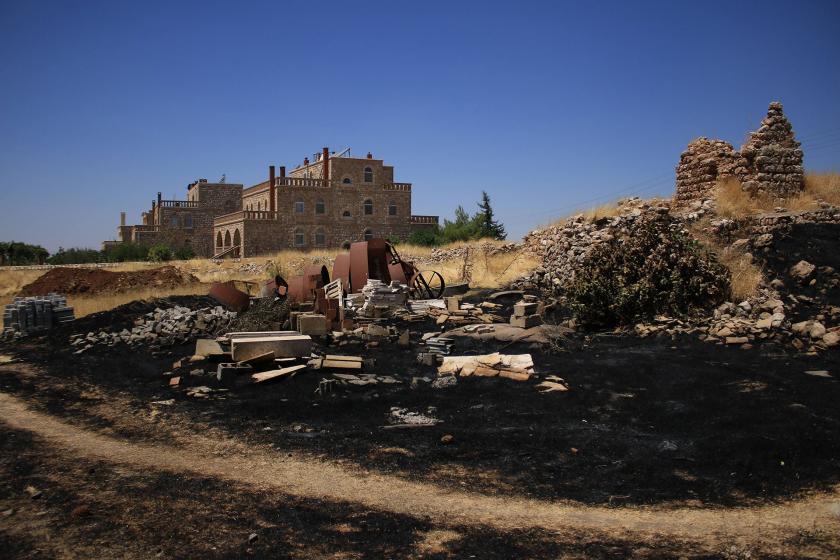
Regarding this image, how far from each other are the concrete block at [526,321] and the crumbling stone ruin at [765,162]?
7492 millimetres

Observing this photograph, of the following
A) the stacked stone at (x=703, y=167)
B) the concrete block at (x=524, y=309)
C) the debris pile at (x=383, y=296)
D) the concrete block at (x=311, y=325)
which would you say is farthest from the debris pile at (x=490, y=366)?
the stacked stone at (x=703, y=167)

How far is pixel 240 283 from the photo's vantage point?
894 inches

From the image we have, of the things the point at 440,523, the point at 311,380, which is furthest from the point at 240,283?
the point at 440,523

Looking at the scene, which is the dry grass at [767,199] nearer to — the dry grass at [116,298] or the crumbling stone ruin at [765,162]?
the crumbling stone ruin at [765,162]

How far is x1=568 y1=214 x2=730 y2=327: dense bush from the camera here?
38.5 ft

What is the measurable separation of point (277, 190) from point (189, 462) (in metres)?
41.7

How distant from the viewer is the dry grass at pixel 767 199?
1480 cm

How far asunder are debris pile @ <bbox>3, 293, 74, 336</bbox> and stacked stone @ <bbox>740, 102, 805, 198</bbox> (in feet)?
59.8

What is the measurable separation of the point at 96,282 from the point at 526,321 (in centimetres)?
1806

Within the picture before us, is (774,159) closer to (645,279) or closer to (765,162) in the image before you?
(765,162)

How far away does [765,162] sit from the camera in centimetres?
1554

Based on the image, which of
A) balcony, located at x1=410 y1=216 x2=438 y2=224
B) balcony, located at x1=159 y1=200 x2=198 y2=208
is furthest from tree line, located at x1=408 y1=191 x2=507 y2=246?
balcony, located at x1=159 y1=200 x2=198 y2=208

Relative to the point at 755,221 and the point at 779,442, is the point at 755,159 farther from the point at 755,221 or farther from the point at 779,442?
the point at 779,442

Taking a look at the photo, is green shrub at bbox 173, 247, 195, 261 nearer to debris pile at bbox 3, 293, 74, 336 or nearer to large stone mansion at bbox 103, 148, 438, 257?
large stone mansion at bbox 103, 148, 438, 257
